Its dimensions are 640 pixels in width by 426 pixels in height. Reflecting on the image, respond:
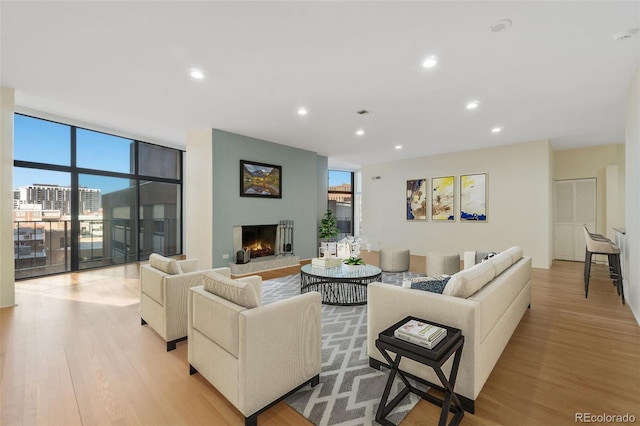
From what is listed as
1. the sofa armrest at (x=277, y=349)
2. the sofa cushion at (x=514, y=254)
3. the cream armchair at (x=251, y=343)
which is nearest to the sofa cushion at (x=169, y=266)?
the cream armchair at (x=251, y=343)

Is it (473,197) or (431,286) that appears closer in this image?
(431,286)

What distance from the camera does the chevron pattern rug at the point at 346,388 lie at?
5.89ft

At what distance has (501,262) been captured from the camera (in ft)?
9.01

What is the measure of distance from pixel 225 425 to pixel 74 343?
2103 millimetres

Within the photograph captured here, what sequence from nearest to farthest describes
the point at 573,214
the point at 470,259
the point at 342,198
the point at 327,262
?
the point at 327,262, the point at 470,259, the point at 573,214, the point at 342,198

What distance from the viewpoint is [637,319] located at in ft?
10.8

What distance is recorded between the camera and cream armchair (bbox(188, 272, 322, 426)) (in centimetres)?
171

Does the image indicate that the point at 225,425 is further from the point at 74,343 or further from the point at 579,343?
the point at 579,343

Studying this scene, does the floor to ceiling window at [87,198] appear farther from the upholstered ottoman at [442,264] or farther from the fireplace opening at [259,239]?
the upholstered ottoman at [442,264]

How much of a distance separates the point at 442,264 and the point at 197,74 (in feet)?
15.7

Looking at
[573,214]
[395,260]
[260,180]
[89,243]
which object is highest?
[260,180]

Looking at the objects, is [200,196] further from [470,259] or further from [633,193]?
[633,193]

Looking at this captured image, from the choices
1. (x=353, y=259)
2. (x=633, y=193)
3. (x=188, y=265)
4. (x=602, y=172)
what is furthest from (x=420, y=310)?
(x=602, y=172)

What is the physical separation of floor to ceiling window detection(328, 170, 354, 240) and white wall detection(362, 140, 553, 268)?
1.82 meters
